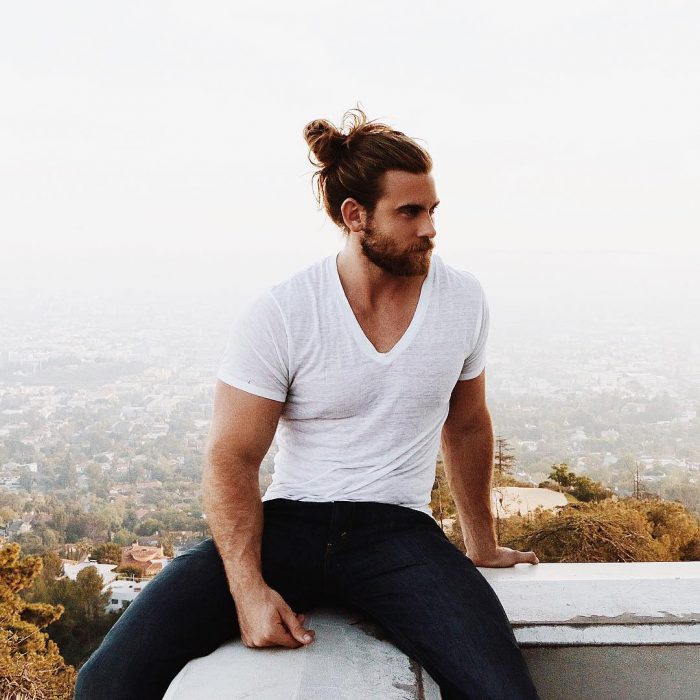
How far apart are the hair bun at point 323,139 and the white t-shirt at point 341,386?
28 centimetres

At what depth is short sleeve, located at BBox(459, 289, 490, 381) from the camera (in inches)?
65.3

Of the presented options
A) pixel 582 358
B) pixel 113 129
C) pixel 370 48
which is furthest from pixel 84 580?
pixel 113 129

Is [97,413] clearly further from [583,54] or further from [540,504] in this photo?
[583,54]

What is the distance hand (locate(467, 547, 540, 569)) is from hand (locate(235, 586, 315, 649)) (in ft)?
1.86

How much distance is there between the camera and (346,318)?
156 cm

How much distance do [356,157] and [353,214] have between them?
0.38 ft

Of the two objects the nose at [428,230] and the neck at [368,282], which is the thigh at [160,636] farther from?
the nose at [428,230]

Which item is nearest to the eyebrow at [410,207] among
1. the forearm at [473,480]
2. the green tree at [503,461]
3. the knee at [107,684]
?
the forearm at [473,480]

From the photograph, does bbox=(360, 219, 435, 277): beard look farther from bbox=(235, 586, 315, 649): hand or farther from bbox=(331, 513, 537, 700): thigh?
bbox=(235, 586, 315, 649): hand

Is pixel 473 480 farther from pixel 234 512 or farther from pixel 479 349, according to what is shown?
pixel 234 512

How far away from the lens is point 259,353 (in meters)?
1.49

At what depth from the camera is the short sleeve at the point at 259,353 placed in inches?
58.5

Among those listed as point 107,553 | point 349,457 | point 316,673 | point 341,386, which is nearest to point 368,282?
point 341,386

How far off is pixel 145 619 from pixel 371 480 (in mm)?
473
